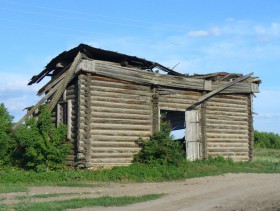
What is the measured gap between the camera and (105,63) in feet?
61.6

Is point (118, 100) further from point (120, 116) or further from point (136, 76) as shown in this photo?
point (136, 76)

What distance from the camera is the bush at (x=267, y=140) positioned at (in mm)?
82625

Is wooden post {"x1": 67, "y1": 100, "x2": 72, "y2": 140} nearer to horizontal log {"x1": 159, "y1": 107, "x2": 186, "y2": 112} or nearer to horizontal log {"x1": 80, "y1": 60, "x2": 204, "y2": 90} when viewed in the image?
horizontal log {"x1": 80, "y1": 60, "x2": 204, "y2": 90}

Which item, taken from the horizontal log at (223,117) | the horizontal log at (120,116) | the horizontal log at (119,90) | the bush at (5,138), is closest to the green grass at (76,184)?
the horizontal log at (120,116)

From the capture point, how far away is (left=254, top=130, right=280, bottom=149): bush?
8262 centimetres

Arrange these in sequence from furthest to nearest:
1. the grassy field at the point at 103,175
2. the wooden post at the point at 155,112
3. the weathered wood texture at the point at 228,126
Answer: the weathered wood texture at the point at 228,126 < the wooden post at the point at 155,112 < the grassy field at the point at 103,175

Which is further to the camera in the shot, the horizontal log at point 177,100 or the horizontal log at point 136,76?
the horizontal log at point 177,100

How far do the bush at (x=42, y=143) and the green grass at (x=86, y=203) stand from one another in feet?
19.8

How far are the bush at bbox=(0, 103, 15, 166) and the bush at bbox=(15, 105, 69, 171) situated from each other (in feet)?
1.21

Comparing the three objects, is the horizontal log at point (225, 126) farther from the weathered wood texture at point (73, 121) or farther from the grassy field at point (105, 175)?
the weathered wood texture at point (73, 121)

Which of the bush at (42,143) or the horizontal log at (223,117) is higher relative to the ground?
the horizontal log at (223,117)

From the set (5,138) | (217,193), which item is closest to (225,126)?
(217,193)

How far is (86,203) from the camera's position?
36.7ft

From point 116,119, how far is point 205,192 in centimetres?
650
